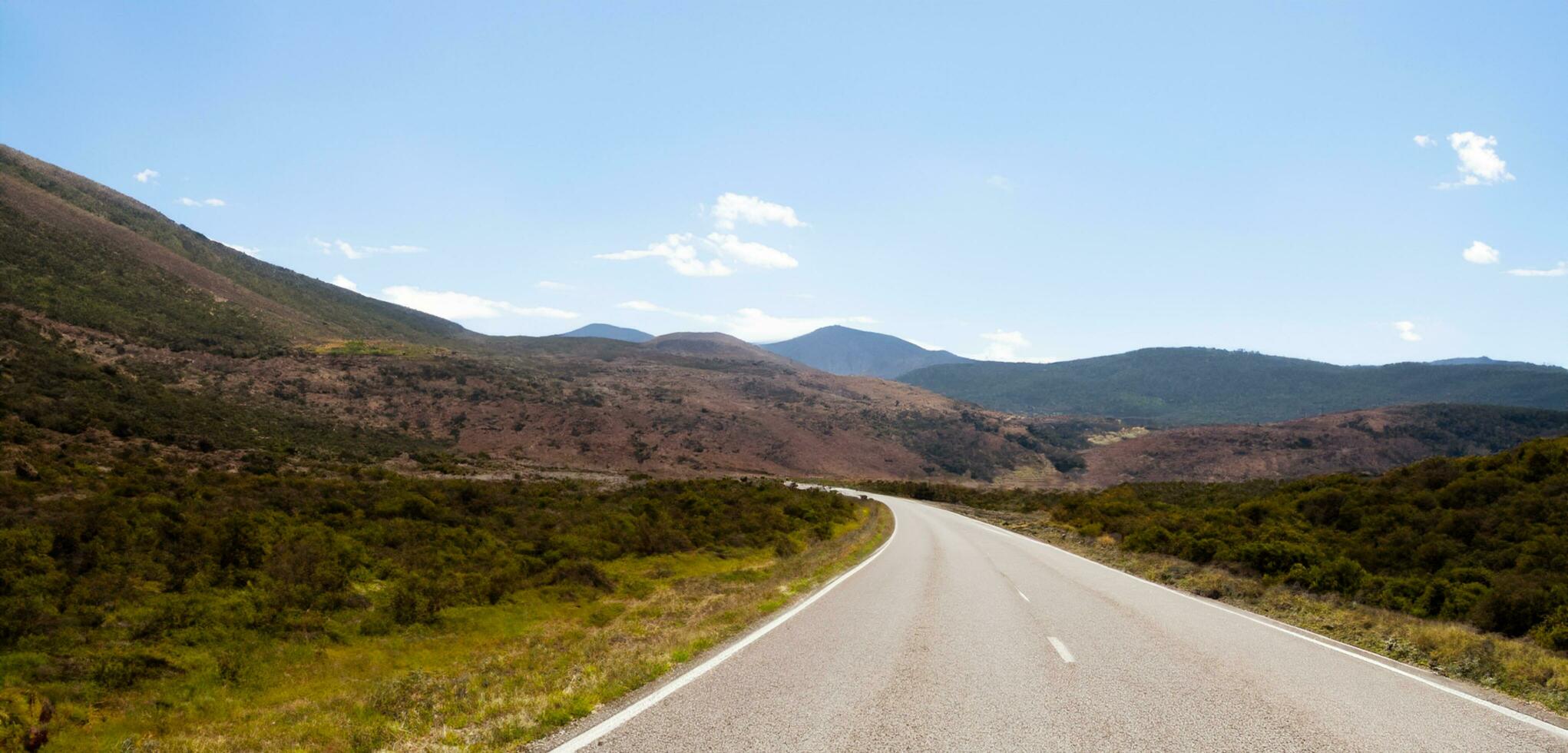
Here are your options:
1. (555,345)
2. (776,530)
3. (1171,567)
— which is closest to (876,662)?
(1171,567)

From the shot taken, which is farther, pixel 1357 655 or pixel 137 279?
pixel 137 279

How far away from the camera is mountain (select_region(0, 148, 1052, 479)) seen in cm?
3850

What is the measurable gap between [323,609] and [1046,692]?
10996mm

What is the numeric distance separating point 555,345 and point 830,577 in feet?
596

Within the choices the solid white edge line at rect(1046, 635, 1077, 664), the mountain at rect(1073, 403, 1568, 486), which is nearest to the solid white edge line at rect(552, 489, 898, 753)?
the solid white edge line at rect(1046, 635, 1077, 664)

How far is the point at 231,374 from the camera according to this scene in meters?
56.9

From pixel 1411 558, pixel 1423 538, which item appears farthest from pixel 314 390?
pixel 1423 538

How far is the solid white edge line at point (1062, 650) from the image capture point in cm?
907

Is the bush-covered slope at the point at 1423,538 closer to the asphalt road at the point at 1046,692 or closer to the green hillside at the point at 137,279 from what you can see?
the asphalt road at the point at 1046,692

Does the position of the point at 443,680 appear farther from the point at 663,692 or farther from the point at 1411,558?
the point at 1411,558

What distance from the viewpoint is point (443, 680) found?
28.2 feet

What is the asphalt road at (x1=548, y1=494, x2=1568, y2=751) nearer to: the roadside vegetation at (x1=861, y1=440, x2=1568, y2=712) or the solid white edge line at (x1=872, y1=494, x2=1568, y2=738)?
the solid white edge line at (x1=872, y1=494, x2=1568, y2=738)

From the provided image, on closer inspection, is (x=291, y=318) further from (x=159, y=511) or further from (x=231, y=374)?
(x=159, y=511)

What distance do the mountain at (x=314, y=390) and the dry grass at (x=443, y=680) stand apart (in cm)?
2322
